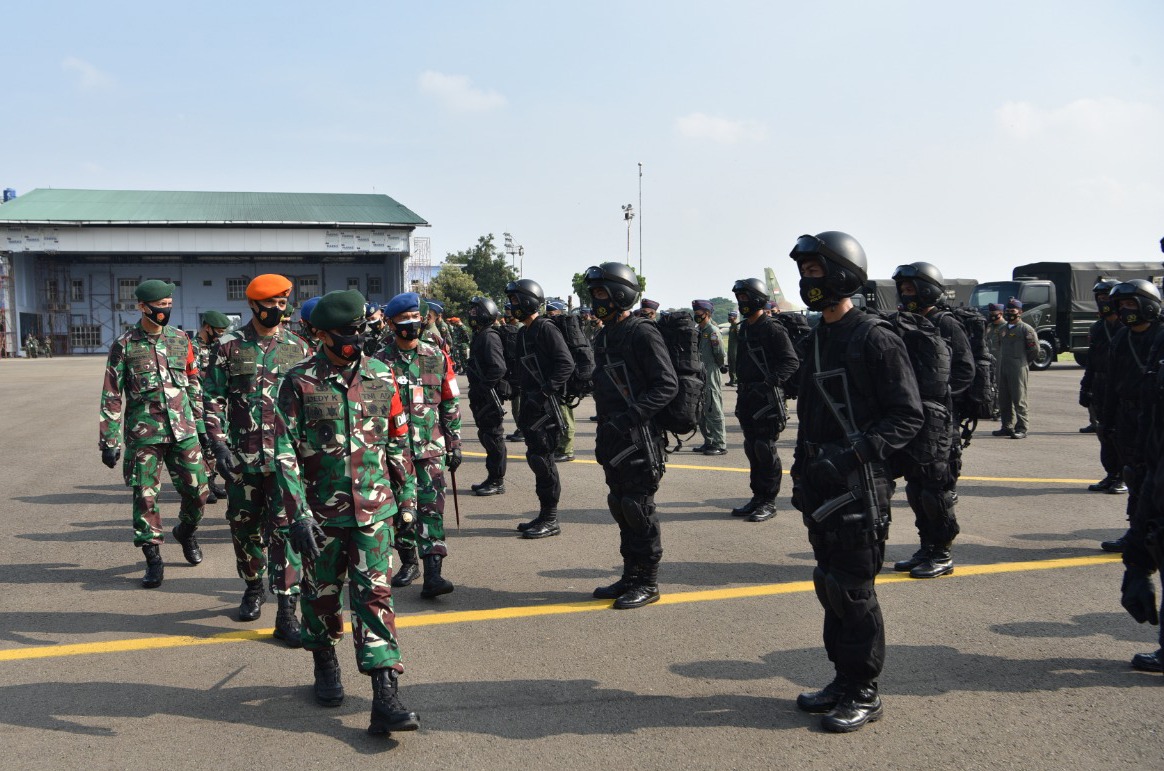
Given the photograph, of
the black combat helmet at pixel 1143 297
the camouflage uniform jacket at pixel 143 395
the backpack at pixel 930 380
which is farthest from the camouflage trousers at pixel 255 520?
the black combat helmet at pixel 1143 297

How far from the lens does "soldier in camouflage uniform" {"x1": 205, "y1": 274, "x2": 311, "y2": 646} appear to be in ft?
17.2

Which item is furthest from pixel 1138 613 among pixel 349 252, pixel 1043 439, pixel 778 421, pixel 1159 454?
pixel 349 252

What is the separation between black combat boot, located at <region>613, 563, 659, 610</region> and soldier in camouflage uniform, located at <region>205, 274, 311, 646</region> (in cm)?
203

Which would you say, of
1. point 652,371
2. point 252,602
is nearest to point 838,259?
point 652,371

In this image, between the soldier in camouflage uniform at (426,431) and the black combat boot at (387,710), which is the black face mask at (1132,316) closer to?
the soldier in camouflage uniform at (426,431)

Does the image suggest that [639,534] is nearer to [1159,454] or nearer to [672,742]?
[672,742]

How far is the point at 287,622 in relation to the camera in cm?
512

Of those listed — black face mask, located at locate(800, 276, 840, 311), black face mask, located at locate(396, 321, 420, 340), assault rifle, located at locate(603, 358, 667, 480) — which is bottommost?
assault rifle, located at locate(603, 358, 667, 480)

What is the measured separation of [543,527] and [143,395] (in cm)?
331

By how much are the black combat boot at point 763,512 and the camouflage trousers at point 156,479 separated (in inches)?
184

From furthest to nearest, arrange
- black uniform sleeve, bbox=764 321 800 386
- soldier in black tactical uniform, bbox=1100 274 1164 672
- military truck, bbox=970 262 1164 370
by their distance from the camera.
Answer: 1. military truck, bbox=970 262 1164 370
2. black uniform sleeve, bbox=764 321 800 386
3. soldier in black tactical uniform, bbox=1100 274 1164 672

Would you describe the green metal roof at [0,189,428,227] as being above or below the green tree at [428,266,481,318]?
above

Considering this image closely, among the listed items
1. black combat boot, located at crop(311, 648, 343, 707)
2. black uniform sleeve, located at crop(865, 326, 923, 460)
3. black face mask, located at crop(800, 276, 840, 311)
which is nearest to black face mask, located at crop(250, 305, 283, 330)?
black combat boot, located at crop(311, 648, 343, 707)

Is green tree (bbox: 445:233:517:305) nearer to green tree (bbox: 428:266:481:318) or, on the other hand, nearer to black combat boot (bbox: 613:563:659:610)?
green tree (bbox: 428:266:481:318)
